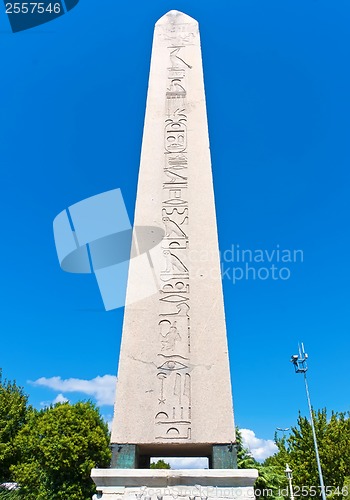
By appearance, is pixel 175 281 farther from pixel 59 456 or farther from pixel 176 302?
pixel 59 456

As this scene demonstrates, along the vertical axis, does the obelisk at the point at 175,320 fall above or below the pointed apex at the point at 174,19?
below

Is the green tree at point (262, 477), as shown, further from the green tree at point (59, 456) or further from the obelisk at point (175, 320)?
the green tree at point (59, 456)

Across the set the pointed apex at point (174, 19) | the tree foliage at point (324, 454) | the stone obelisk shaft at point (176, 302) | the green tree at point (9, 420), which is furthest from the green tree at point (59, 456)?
the pointed apex at point (174, 19)

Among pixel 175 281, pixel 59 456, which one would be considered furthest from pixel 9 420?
pixel 175 281

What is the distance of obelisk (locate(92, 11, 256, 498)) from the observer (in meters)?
3.71

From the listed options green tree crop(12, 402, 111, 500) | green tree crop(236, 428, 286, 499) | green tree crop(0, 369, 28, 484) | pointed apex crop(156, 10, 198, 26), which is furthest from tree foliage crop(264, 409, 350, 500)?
pointed apex crop(156, 10, 198, 26)

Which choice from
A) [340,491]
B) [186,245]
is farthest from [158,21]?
[340,491]

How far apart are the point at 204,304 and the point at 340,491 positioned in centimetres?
1580

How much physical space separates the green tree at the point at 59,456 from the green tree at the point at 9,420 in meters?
0.59

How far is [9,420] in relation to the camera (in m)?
22.3

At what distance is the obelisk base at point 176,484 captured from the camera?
336 centimetres

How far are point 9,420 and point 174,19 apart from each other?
22.2 m

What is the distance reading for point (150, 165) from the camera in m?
5.53

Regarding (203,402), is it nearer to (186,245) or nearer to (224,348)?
(224,348)
